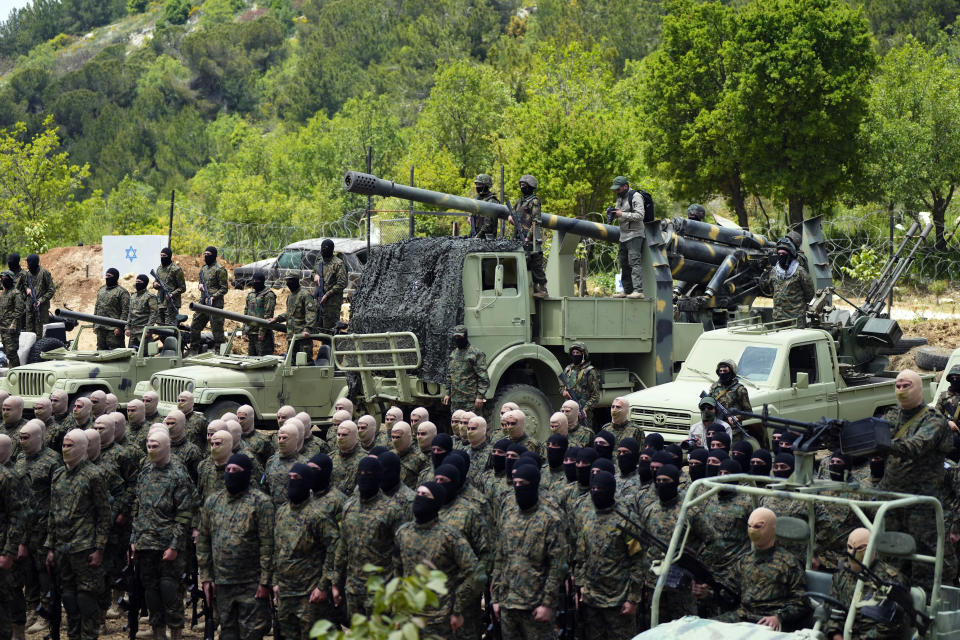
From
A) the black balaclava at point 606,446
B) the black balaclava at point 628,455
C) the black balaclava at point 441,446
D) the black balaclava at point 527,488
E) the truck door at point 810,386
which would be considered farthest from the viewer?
the truck door at point 810,386

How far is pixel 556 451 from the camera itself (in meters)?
9.09

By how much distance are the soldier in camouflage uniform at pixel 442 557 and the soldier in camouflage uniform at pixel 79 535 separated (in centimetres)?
302

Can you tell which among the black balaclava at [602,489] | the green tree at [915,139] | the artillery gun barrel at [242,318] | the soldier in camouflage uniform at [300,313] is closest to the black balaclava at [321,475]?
the black balaclava at [602,489]

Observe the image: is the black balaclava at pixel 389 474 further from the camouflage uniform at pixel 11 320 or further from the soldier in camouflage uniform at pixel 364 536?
the camouflage uniform at pixel 11 320

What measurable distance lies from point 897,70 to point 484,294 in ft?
78.6

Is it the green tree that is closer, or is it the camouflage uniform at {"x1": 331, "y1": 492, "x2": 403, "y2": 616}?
the camouflage uniform at {"x1": 331, "y1": 492, "x2": 403, "y2": 616}

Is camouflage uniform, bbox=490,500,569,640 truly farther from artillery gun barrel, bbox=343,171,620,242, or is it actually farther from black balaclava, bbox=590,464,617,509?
artillery gun barrel, bbox=343,171,620,242

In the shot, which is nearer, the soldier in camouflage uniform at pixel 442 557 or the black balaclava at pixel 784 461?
the soldier in camouflage uniform at pixel 442 557

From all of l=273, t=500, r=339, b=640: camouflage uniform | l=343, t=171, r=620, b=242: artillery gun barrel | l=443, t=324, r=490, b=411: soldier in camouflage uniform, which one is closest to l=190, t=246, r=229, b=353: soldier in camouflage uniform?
l=343, t=171, r=620, b=242: artillery gun barrel

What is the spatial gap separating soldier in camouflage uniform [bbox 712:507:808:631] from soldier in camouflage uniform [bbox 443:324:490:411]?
22.8ft

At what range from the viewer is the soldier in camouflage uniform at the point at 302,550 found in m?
7.81

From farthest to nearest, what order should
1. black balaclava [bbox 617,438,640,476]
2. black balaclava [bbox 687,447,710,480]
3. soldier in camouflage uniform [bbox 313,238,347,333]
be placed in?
soldier in camouflage uniform [bbox 313,238,347,333]
black balaclava [bbox 617,438,640,476]
black balaclava [bbox 687,447,710,480]

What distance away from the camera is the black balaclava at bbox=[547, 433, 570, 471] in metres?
9.09

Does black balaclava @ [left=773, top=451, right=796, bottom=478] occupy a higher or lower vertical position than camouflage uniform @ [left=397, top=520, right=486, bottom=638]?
higher
